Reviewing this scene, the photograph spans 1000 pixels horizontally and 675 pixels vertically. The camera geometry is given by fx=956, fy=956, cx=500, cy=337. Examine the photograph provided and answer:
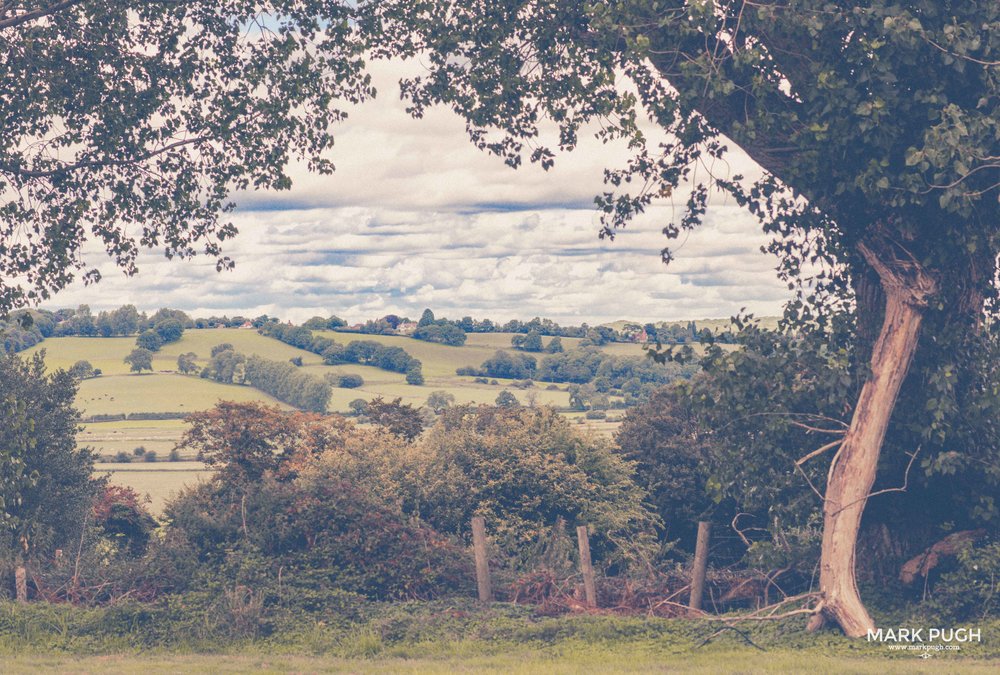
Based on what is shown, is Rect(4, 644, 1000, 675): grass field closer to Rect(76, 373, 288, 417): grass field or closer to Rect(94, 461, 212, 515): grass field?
Rect(94, 461, 212, 515): grass field

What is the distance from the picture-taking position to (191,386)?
108m

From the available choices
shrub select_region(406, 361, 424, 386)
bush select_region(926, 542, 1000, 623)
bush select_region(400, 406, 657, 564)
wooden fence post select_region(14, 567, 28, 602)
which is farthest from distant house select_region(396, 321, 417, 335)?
bush select_region(926, 542, 1000, 623)

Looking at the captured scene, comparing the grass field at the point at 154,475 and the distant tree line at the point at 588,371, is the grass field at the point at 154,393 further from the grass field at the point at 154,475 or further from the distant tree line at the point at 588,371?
the distant tree line at the point at 588,371

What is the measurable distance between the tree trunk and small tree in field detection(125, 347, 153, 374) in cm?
10715

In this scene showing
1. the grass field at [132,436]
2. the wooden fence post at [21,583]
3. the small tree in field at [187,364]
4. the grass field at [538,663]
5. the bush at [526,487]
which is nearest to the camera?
the grass field at [538,663]

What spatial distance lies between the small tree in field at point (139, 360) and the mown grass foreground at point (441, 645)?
326 ft

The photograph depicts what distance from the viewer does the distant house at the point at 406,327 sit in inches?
5409

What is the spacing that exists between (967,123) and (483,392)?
293 ft

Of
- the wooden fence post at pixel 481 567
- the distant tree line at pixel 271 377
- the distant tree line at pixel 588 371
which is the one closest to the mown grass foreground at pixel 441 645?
the wooden fence post at pixel 481 567

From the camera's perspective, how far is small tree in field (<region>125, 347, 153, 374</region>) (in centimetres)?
11394

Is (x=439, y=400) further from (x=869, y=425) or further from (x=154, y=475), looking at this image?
(x=869, y=425)

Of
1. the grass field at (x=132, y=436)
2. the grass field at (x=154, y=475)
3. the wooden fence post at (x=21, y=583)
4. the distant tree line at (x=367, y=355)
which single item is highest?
the distant tree line at (x=367, y=355)

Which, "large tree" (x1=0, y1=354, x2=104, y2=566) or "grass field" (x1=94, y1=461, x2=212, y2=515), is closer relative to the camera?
"large tree" (x1=0, y1=354, x2=104, y2=566)

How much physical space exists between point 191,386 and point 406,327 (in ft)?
133
